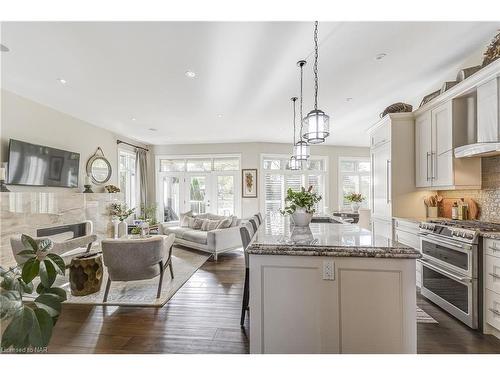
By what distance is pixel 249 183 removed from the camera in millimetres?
7309

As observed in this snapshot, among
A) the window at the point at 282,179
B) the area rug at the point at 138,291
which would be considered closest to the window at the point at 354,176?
the window at the point at 282,179

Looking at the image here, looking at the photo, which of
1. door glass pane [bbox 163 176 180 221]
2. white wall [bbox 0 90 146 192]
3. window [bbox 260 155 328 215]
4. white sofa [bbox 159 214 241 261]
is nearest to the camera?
white wall [bbox 0 90 146 192]

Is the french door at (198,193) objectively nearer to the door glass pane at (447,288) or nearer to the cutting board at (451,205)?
the cutting board at (451,205)

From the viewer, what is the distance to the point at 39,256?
4.20 feet

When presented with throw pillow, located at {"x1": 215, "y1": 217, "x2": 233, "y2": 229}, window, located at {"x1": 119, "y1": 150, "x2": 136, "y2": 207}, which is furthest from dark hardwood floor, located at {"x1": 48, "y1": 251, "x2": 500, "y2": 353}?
window, located at {"x1": 119, "y1": 150, "x2": 136, "y2": 207}

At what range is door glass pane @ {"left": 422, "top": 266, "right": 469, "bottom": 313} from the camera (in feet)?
7.82

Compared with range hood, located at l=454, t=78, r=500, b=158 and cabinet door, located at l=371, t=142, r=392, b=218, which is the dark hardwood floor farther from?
range hood, located at l=454, t=78, r=500, b=158

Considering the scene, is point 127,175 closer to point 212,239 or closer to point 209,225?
point 209,225

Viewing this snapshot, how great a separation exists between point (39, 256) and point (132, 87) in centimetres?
302

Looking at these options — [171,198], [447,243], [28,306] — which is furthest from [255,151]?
[28,306]

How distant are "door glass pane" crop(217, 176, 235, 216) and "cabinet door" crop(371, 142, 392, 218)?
4211 millimetres

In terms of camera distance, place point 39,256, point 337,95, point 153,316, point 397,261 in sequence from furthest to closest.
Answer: point 337,95
point 153,316
point 397,261
point 39,256
